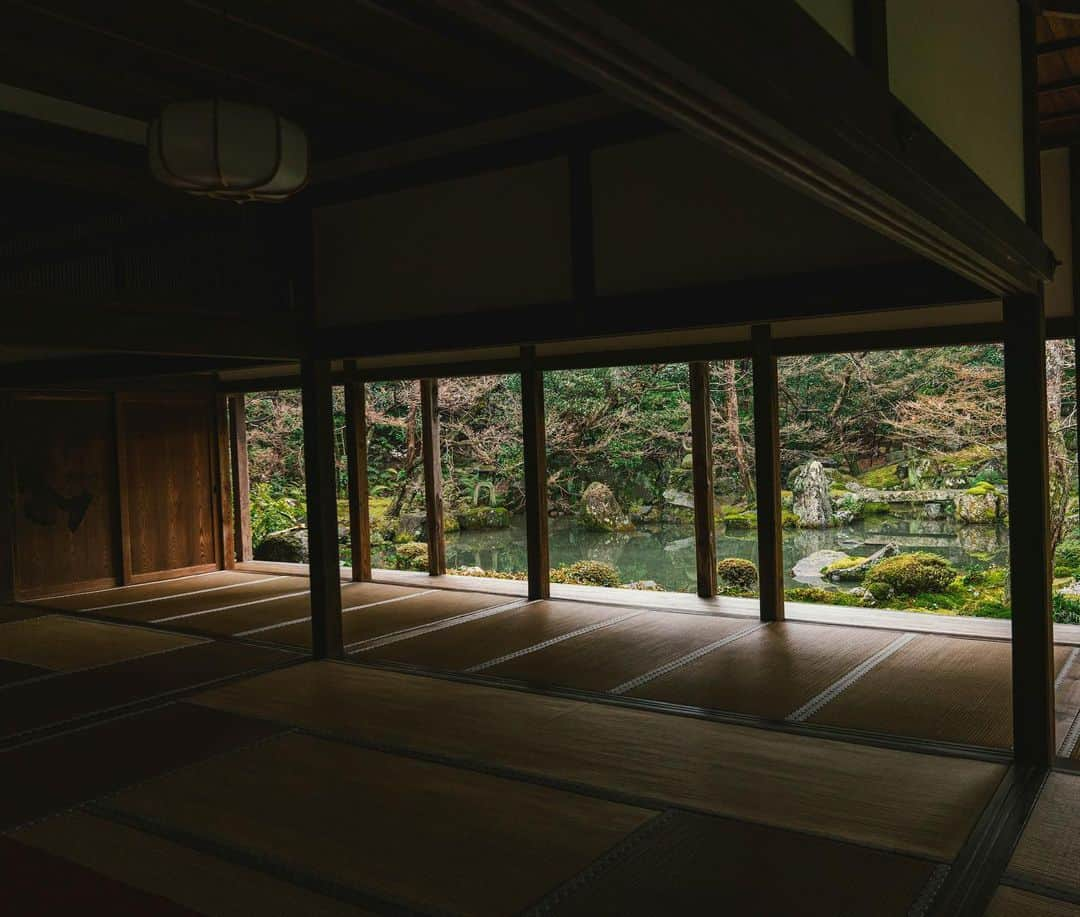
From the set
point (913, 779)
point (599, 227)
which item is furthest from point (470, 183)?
point (913, 779)

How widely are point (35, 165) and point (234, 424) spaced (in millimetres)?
5282

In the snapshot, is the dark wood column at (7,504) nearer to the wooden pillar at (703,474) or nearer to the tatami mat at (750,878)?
the wooden pillar at (703,474)

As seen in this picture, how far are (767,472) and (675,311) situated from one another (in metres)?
2.27

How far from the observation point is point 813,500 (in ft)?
38.2

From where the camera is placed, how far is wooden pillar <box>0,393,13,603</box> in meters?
7.98

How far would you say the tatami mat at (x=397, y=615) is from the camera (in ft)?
21.0

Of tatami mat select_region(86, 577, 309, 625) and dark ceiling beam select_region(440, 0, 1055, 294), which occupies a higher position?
dark ceiling beam select_region(440, 0, 1055, 294)

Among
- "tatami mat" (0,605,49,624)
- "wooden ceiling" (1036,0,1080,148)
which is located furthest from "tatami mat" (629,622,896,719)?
"tatami mat" (0,605,49,624)

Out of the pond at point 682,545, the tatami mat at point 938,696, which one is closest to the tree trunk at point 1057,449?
the pond at point 682,545

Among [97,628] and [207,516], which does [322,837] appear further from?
[207,516]

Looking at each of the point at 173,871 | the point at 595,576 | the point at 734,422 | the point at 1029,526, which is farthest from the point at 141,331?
the point at 734,422

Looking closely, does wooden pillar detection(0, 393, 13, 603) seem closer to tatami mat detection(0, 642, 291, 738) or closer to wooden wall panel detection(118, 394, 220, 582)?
wooden wall panel detection(118, 394, 220, 582)

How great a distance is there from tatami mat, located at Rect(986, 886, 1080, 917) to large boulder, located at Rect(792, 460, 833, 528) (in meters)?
9.15

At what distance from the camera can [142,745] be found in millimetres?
4281
